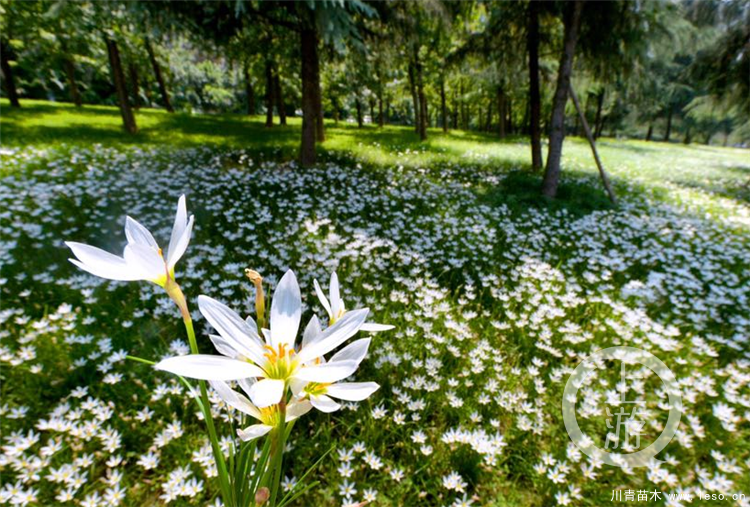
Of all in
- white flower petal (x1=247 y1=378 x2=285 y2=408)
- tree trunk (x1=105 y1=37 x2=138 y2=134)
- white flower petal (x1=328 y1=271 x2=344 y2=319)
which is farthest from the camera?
tree trunk (x1=105 y1=37 x2=138 y2=134)

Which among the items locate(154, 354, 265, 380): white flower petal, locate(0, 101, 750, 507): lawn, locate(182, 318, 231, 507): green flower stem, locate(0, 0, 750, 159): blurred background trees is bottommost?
locate(0, 101, 750, 507): lawn

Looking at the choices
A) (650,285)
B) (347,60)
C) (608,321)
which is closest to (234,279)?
(608,321)

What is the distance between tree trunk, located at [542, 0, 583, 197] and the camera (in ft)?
22.1

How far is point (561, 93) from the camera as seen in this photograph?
6.99 metres

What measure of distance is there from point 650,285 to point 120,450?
5425mm

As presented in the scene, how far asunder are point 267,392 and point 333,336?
0.58 feet

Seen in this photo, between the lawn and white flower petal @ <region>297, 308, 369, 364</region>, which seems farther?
the lawn

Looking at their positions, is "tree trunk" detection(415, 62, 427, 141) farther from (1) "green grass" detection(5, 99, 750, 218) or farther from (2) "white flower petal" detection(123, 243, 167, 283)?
(2) "white flower petal" detection(123, 243, 167, 283)

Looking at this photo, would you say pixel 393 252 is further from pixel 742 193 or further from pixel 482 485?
pixel 742 193

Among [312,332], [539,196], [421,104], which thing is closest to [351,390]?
[312,332]

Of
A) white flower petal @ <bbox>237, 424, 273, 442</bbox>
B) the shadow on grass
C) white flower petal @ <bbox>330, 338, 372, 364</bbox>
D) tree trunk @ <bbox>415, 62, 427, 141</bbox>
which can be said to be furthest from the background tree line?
white flower petal @ <bbox>237, 424, 273, 442</bbox>

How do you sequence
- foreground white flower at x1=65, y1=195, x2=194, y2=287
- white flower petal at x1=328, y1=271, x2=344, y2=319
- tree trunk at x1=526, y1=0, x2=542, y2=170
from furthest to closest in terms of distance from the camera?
tree trunk at x1=526, y1=0, x2=542, y2=170 → white flower petal at x1=328, y1=271, x2=344, y2=319 → foreground white flower at x1=65, y1=195, x2=194, y2=287

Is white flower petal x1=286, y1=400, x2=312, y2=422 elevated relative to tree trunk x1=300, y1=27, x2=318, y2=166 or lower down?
lower down

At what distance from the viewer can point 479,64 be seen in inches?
387
